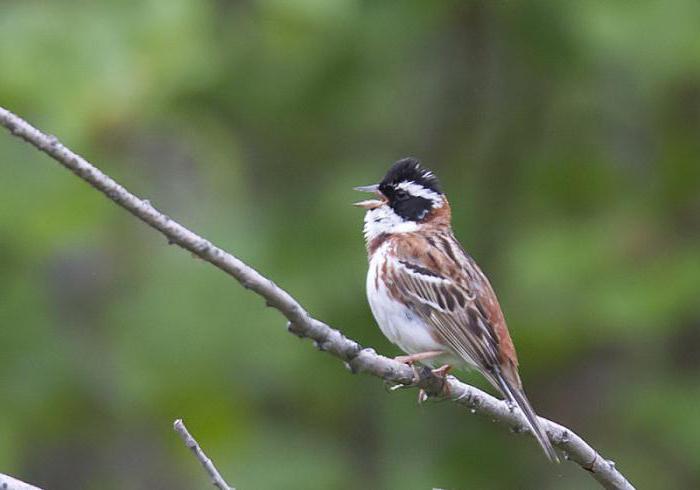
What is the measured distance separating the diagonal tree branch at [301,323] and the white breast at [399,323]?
791 mm

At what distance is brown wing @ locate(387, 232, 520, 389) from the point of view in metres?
5.46

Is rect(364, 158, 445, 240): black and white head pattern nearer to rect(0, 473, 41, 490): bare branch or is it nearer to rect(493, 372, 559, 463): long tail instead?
rect(493, 372, 559, 463): long tail

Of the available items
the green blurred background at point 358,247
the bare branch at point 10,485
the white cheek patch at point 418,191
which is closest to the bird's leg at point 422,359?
the white cheek patch at point 418,191

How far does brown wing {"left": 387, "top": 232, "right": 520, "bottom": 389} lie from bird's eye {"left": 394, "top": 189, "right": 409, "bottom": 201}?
19 cm

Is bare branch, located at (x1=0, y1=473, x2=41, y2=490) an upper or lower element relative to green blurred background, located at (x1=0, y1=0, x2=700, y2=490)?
lower

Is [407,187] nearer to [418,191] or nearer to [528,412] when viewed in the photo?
[418,191]

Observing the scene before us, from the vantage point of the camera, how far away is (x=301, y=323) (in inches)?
143

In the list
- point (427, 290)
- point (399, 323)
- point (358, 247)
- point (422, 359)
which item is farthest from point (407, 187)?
point (358, 247)

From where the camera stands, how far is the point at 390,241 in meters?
5.97

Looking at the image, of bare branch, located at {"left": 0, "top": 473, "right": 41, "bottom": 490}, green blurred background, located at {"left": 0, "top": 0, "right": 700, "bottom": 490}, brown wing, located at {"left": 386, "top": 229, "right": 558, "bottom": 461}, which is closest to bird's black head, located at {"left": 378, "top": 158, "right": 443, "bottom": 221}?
brown wing, located at {"left": 386, "top": 229, "right": 558, "bottom": 461}

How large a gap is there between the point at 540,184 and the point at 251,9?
2.36 m

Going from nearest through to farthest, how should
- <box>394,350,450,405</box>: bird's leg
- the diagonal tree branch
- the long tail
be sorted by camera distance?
the diagonal tree branch
the long tail
<box>394,350,450,405</box>: bird's leg

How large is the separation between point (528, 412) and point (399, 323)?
102 centimetres

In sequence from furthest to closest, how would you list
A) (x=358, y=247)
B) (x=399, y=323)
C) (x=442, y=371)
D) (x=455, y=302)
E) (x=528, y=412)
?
(x=358, y=247)
(x=455, y=302)
(x=399, y=323)
(x=442, y=371)
(x=528, y=412)
